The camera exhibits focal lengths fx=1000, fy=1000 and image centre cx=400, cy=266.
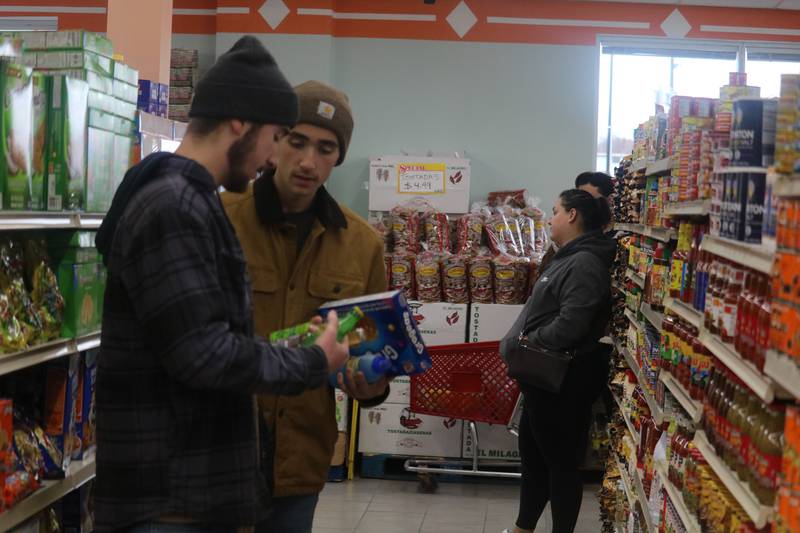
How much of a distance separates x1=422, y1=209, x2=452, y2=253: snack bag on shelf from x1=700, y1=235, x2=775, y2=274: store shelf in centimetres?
472

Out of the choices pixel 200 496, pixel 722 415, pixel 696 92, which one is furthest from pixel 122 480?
pixel 696 92

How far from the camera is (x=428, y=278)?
7.08m

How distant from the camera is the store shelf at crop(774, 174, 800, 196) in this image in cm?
190

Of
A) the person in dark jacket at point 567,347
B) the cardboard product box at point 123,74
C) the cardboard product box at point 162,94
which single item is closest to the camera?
the cardboard product box at point 123,74

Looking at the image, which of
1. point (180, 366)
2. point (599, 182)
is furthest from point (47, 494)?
point (599, 182)

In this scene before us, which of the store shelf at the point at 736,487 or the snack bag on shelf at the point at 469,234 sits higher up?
the snack bag on shelf at the point at 469,234

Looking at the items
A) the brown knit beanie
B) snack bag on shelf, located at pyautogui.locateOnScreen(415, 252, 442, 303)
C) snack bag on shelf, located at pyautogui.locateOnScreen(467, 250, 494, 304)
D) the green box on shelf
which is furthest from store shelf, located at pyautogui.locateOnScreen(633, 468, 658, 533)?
snack bag on shelf, located at pyautogui.locateOnScreen(415, 252, 442, 303)

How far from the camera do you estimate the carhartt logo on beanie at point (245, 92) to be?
6.72 feet

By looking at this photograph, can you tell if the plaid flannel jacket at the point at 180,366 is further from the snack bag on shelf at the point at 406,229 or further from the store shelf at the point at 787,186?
the snack bag on shelf at the point at 406,229

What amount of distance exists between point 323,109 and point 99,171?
1.34 metres

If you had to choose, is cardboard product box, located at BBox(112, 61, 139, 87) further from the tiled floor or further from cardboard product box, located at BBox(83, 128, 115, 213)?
the tiled floor

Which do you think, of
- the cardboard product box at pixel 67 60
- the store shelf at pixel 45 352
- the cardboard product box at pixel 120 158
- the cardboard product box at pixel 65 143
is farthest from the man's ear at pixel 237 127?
the cardboard product box at pixel 120 158

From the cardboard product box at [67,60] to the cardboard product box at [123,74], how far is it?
170mm

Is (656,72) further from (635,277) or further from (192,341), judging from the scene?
(192,341)
